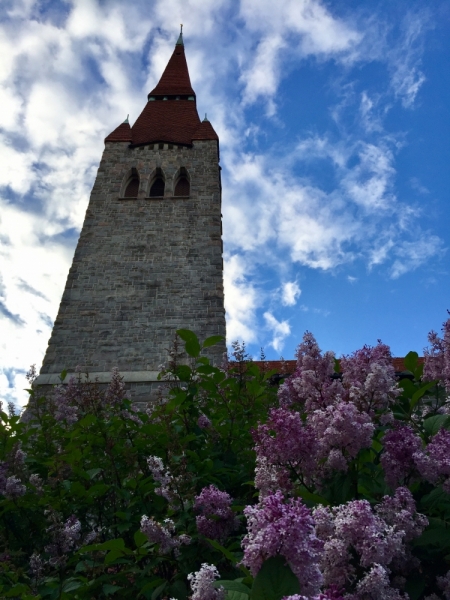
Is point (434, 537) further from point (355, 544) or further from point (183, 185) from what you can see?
point (183, 185)

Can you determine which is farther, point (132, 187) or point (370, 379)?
point (132, 187)

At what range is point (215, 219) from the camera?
15656 millimetres

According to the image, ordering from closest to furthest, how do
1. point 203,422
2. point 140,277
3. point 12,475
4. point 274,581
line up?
point 274,581
point 12,475
point 203,422
point 140,277

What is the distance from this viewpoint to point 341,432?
6.37ft

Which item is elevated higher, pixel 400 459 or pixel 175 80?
pixel 175 80

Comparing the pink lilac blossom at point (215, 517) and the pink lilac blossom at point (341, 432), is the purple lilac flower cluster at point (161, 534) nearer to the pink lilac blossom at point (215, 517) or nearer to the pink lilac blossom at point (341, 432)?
the pink lilac blossom at point (215, 517)

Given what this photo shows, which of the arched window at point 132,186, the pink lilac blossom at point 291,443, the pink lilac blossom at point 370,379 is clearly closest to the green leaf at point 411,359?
the pink lilac blossom at point 370,379

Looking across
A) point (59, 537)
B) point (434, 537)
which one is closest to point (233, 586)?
point (434, 537)

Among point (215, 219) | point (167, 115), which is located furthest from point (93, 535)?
point (167, 115)

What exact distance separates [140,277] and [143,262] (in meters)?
0.55

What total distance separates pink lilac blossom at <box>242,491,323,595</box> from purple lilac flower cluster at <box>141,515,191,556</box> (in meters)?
0.82

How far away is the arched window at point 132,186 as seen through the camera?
56.1ft

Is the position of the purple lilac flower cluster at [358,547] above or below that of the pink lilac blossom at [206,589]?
above

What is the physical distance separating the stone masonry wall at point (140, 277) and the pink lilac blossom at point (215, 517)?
9.99 meters
